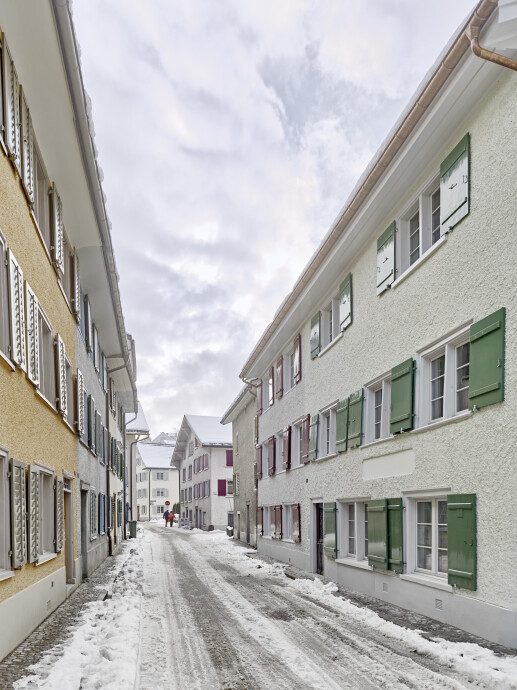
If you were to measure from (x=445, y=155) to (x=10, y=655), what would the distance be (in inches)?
328

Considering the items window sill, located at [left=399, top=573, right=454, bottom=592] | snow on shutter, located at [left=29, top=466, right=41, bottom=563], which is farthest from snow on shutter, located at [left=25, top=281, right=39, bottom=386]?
window sill, located at [left=399, top=573, right=454, bottom=592]

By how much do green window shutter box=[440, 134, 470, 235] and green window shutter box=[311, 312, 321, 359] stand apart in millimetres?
7379

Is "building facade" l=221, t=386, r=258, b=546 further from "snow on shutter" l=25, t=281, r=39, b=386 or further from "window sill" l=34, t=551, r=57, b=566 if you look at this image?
"snow on shutter" l=25, t=281, r=39, b=386

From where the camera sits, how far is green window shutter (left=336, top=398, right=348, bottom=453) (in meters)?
14.4

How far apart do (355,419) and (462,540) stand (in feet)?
16.8

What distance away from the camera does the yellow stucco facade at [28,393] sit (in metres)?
7.63

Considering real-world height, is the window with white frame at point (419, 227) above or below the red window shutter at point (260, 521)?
above

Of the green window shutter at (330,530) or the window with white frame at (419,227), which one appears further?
the green window shutter at (330,530)

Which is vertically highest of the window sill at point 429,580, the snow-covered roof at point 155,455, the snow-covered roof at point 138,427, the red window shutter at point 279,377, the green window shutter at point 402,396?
the snow-covered roof at point 155,455

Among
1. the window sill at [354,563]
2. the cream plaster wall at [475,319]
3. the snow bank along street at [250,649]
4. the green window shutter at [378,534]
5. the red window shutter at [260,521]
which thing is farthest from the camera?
the red window shutter at [260,521]

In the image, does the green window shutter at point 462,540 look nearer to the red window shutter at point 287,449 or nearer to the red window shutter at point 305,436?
the red window shutter at point 305,436

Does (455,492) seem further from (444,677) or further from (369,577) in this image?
(369,577)

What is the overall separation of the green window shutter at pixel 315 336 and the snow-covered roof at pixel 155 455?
68522 millimetres

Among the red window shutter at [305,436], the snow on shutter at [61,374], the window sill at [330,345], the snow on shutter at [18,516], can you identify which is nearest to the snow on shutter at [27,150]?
the snow on shutter at [61,374]
